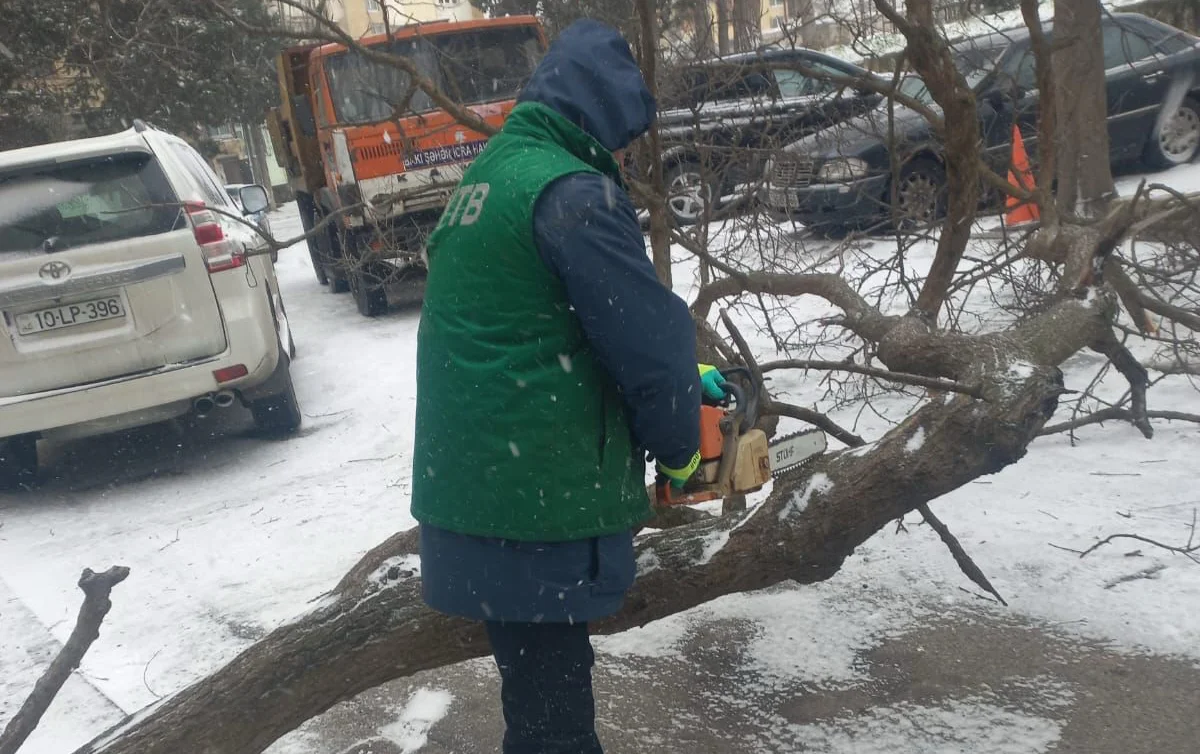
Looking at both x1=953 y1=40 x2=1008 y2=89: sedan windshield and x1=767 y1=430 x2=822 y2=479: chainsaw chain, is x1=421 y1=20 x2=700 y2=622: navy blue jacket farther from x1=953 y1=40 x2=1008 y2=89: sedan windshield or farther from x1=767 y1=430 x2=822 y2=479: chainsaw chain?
x1=953 y1=40 x2=1008 y2=89: sedan windshield

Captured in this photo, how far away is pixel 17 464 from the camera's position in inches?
215

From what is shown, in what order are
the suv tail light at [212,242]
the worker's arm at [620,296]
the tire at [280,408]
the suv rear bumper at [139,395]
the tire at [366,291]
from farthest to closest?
the tire at [366,291] → the tire at [280,408] → the suv tail light at [212,242] → the suv rear bumper at [139,395] → the worker's arm at [620,296]

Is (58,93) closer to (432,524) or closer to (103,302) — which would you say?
(103,302)

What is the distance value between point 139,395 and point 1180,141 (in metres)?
9.77

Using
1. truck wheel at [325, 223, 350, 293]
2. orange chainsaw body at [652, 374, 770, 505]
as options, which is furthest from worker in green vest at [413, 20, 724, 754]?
truck wheel at [325, 223, 350, 293]

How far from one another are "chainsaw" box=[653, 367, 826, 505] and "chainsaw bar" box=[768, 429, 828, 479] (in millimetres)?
88

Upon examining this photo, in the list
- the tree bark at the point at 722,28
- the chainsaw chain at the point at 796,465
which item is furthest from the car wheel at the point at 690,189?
the chainsaw chain at the point at 796,465

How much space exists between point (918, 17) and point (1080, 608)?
2.12 m

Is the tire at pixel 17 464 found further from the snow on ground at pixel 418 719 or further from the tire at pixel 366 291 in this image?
the tire at pixel 366 291

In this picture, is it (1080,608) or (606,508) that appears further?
(1080,608)

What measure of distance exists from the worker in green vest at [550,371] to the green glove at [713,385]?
0.96 feet

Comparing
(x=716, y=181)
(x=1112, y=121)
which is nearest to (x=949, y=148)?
(x=716, y=181)

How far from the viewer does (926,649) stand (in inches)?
125

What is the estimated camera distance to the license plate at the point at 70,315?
4855 millimetres
